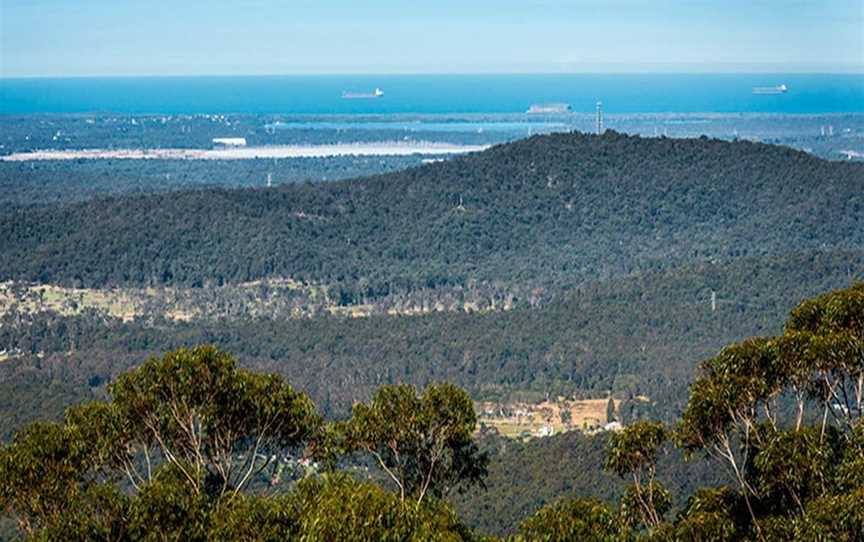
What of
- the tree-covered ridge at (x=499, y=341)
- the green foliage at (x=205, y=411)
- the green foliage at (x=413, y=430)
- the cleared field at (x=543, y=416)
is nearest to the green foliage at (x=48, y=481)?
the green foliage at (x=205, y=411)

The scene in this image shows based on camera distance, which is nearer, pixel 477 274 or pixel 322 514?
pixel 322 514

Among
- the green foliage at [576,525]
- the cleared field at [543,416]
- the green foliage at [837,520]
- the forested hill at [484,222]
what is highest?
the green foliage at [837,520]

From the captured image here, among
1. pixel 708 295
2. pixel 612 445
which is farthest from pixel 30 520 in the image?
pixel 708 295

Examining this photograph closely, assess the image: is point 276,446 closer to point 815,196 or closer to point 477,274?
point 477,274

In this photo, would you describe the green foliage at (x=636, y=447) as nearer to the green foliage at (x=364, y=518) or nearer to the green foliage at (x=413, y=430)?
the green foliage at (x=413, y=430)

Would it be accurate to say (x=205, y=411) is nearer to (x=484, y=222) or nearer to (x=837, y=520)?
(x=837, y=520)

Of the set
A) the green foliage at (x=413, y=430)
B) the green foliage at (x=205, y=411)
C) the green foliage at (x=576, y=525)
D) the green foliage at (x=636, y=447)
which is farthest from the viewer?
the green foliage at (x=413, y=430)
